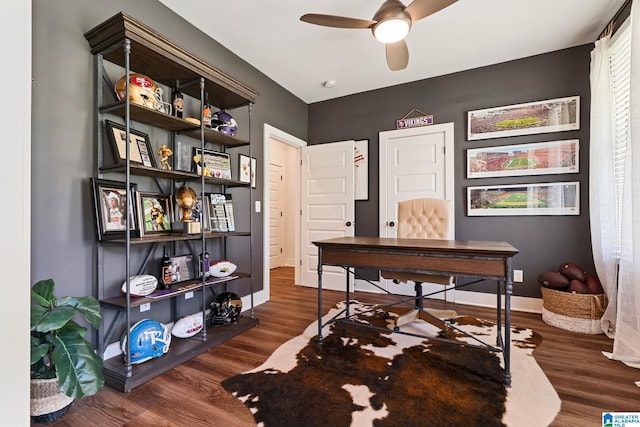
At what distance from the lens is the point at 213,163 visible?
271cm

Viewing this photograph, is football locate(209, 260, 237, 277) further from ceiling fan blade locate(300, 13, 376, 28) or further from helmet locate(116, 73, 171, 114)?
ceiling fan blade locate(300, 13, 376, 28)

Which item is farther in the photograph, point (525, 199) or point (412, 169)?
point (412, 169)

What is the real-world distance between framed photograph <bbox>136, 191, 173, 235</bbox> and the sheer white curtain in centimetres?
323

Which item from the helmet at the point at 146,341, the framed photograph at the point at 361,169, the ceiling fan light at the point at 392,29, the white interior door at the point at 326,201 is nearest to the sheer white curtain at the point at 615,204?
the ceiling fan light at the point at 392,29

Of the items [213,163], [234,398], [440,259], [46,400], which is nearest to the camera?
[46,400]

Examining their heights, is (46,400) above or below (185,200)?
below

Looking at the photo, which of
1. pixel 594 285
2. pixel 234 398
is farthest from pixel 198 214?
pixel 594 285

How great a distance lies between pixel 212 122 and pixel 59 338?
6.31 ft

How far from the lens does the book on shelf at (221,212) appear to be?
2634mm

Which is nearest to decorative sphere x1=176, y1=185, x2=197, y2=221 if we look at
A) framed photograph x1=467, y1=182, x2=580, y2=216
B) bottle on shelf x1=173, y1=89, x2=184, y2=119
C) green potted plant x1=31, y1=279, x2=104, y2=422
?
bottle on shelf x1=173, y1=89, x2=184, y2=119

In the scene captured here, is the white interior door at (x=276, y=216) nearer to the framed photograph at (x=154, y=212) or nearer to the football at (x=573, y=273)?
the framed photograph at (x=154, y=212)

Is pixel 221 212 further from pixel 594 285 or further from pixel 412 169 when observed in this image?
pixel 594 285

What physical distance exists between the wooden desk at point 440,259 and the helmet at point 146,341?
1114 mm

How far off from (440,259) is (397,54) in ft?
5.76
